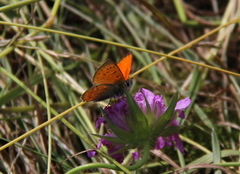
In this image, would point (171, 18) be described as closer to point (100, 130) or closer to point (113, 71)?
point (100, 130)

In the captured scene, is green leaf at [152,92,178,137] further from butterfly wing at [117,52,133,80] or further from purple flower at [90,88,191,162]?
butterfly wing at [117,52,133,80]

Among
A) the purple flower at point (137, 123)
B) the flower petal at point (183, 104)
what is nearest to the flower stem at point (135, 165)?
the purple flower at point (137, 123)

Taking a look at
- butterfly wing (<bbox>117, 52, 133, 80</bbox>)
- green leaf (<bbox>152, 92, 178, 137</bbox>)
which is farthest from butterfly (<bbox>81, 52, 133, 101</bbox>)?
green leaf (<bbox>152, 92, 178, 137</bbox>)

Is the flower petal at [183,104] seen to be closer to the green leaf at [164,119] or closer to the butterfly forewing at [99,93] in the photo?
the green leaf at [164,119]

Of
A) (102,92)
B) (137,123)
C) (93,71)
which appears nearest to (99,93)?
(102,92)

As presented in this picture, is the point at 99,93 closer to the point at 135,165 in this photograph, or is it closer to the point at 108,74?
the point at 108,74
